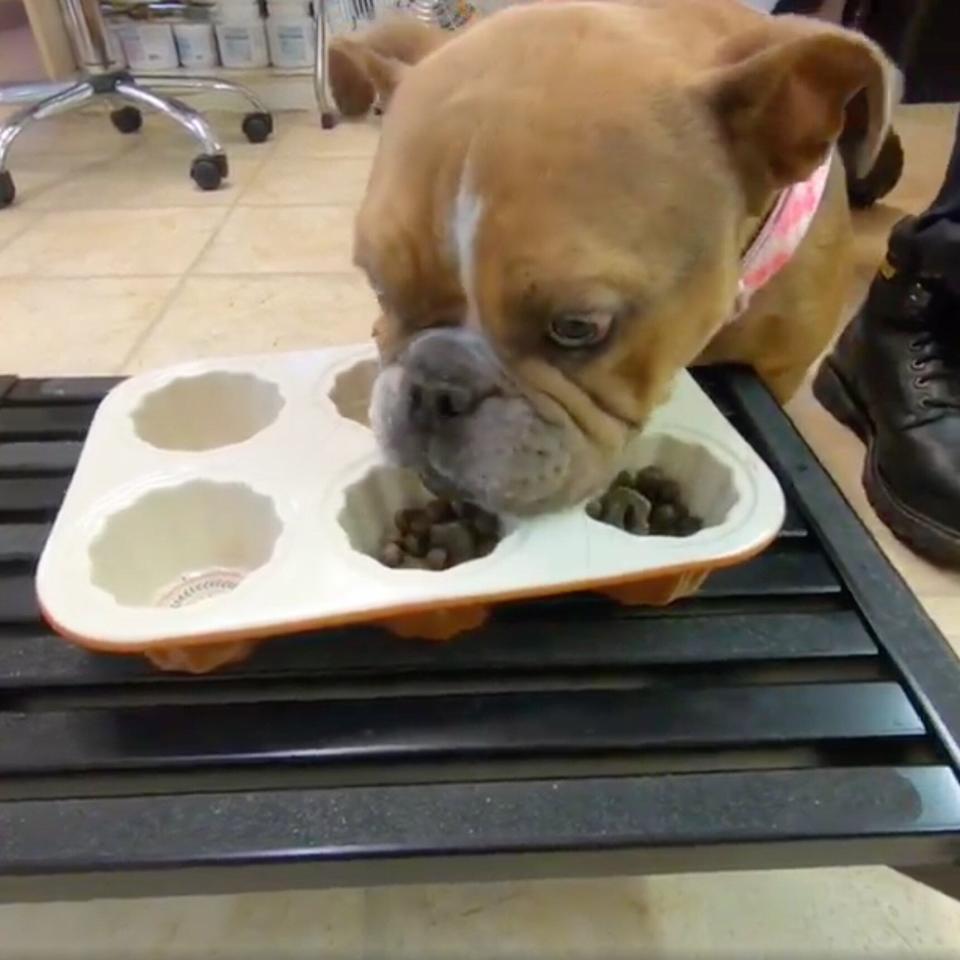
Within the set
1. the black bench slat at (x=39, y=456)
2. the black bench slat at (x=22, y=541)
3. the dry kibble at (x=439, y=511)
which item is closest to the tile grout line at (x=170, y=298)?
the black bench slat at (x=39, y=456)

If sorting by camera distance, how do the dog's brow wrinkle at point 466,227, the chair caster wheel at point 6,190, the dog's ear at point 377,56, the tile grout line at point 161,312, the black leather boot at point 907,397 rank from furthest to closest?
the chair caster wheel at point 6,190, the tile grout line at point 161,312, the black leather boot at point 907,397, the dog's ear at point 377,56, the dog's brow wrinkle at point 466,227

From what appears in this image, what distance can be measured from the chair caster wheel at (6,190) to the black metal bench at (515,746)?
4.31 ft

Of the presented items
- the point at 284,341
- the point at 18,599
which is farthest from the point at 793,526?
the point at 284,341

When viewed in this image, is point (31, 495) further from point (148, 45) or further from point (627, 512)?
point (148, 45)

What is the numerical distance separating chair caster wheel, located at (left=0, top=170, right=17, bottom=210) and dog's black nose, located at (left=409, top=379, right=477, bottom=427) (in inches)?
57.6

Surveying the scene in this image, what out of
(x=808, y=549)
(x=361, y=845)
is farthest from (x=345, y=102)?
(x=361, y=845)

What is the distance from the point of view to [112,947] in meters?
0.72

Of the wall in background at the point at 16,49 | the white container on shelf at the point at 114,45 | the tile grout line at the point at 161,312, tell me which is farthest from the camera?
the wall in background at the point at 16,49

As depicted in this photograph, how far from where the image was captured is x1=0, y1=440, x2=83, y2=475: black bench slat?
0.94 metres

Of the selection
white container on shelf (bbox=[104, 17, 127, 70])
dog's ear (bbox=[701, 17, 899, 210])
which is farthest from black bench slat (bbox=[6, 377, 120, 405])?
white container on shelf (bbox=[104, 17, 127, 70])

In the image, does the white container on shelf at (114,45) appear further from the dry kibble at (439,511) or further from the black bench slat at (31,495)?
the dry kibble at (439,511)

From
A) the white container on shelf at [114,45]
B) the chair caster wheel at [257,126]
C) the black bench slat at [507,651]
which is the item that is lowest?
the chair caster wheel at [257,126]

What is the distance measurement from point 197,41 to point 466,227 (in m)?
2.00

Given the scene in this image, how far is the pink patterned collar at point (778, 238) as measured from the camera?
36.0 inches
